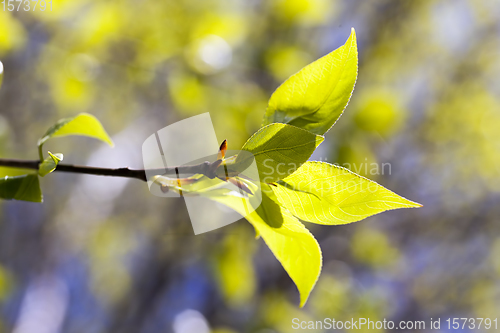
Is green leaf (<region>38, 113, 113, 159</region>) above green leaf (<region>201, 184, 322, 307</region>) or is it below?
above

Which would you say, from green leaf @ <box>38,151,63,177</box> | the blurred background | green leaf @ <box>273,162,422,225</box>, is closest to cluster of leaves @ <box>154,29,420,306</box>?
green leaf @ <box>273,162,422,225</box>

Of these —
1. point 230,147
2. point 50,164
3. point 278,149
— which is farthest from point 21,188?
point 230,147

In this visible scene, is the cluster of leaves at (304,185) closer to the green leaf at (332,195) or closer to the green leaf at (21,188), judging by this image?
the green leaf at (332,195)

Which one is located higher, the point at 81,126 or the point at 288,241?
the point at 81,126

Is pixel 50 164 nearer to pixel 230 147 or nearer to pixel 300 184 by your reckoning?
pixel 300 184

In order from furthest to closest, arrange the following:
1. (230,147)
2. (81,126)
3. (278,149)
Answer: (230,147), (81,126), (278,149)

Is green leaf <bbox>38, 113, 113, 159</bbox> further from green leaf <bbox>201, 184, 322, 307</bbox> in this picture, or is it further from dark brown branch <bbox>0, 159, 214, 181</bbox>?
green leaf <bbox>201, 184, 322, 307</bbox>
